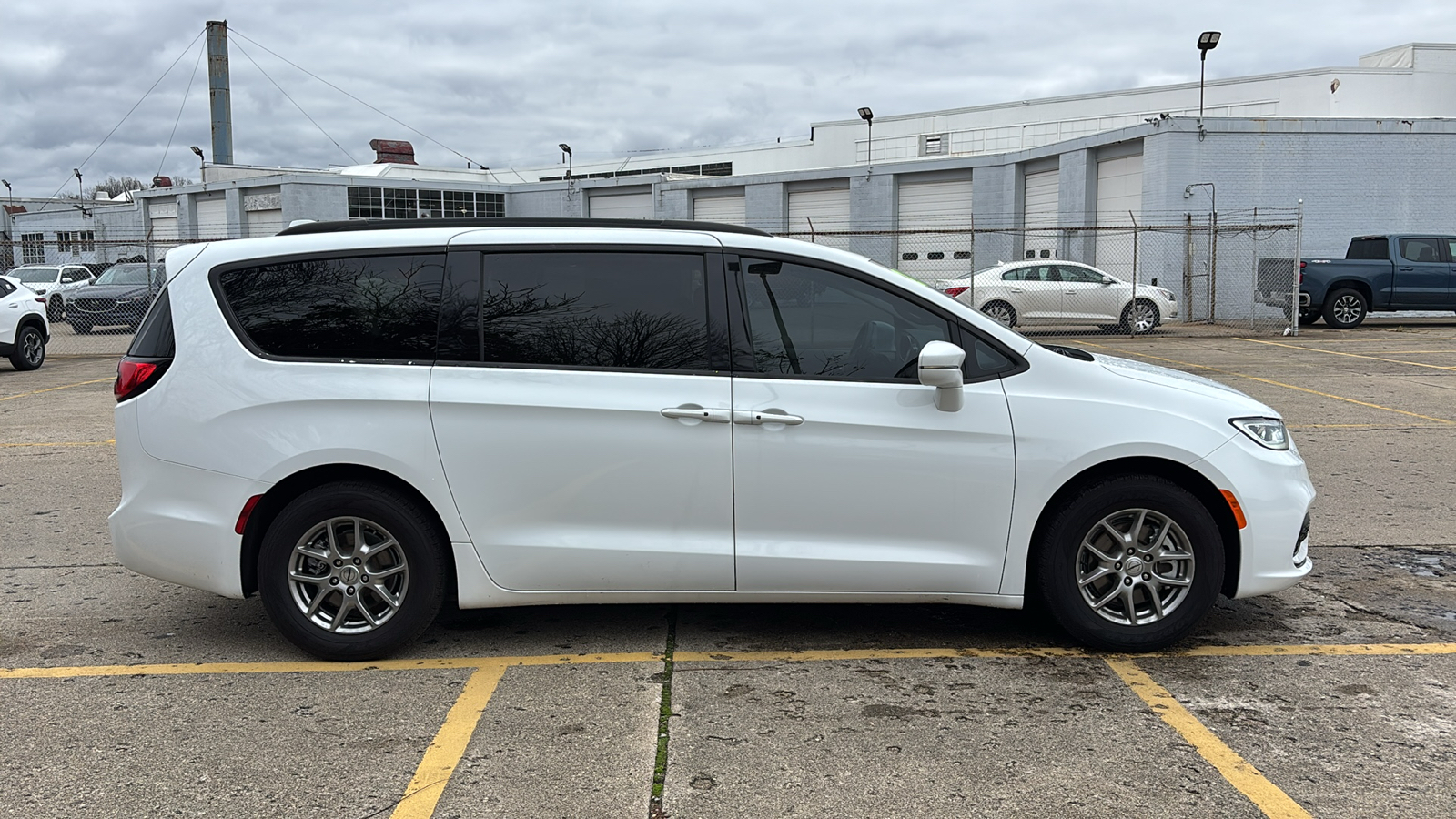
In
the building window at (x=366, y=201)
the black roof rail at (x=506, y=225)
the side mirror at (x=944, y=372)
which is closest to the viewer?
the side mirror at (x=944, y=372)

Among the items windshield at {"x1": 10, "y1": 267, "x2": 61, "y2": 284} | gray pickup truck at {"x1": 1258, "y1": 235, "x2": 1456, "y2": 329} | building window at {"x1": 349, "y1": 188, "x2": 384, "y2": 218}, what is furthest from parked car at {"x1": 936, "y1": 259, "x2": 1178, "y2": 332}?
building window at {"x1": 349, "y1": 188, "x2": 384, "y2": 218}

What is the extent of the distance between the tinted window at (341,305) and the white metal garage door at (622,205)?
38329mm

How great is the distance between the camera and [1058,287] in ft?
69.8

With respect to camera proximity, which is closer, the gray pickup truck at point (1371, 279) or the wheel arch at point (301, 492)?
the wheel arch at point (301, 492)

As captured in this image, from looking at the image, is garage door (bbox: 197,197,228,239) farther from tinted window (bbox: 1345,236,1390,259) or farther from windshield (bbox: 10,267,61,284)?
tinted window (bbox: 1345,236,1390,259)

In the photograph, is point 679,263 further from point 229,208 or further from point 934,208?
point 229,208

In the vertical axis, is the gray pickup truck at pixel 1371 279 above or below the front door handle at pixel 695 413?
above

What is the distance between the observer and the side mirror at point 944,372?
4.21m

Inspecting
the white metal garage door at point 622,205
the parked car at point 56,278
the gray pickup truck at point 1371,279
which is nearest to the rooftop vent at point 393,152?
the white metal garage door at point 622,205

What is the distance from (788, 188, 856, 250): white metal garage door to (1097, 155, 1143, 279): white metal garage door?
32.1ft

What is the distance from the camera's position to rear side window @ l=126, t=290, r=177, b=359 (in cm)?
450

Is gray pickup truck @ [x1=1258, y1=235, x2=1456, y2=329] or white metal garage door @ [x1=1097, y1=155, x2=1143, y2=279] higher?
white metal garage door @ [x1=1097, y1=155, x2=1143, y2=279]

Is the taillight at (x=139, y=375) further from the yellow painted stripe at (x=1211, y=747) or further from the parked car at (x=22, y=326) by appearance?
the parked car at (x=22, y=326)

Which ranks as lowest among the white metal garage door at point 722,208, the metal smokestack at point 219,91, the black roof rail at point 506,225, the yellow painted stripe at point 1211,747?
the yellow painted stripe at point 1211,747
